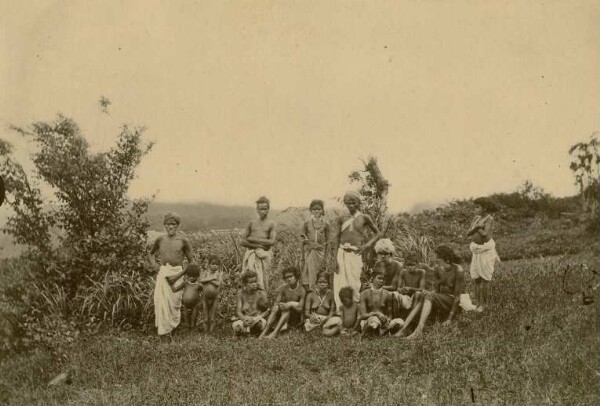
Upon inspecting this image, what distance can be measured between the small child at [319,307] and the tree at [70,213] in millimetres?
2739

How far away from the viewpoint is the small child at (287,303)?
26.6ft

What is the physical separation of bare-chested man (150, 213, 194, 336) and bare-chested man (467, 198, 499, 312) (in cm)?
380

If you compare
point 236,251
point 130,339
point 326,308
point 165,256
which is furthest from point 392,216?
point 130,339

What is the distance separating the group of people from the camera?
7.71 metres

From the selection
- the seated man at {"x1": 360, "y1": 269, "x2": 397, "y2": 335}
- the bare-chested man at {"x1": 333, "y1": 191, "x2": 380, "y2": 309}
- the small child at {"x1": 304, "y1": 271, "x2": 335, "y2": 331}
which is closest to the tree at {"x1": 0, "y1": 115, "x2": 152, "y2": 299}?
the small child at {"x1": 304, "y1": 271, "x2": 335, "y2": 331}

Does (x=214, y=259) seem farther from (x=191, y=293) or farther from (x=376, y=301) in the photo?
(x=376, y=301)

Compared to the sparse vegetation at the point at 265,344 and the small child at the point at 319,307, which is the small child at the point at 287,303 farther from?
the sparse vegetation at the point at 265,344

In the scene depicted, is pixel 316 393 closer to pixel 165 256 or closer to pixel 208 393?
pixel 208 393

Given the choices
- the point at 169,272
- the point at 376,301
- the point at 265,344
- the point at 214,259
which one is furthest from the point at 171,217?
the point at 376,301

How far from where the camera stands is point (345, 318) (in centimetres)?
786

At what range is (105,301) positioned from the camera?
349 inches

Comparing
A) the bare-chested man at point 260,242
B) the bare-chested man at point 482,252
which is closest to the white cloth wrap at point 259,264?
the bare-chested man at point 260,242

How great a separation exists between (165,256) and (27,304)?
2.23 meters

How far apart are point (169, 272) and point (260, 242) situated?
1.30 meters
